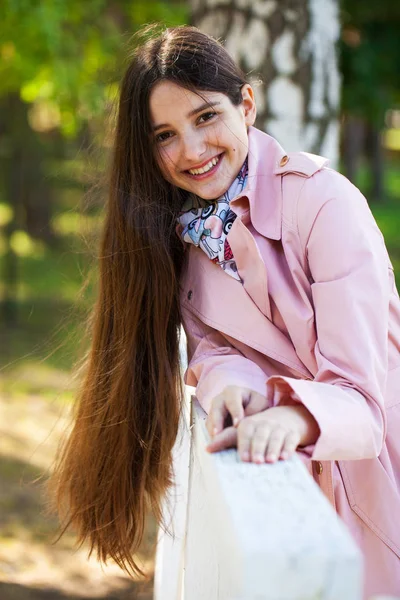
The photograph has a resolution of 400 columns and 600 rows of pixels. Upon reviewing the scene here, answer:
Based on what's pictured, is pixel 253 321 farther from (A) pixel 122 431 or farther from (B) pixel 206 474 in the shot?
(B) pixel 206 474

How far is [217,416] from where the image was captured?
1692 millimetres

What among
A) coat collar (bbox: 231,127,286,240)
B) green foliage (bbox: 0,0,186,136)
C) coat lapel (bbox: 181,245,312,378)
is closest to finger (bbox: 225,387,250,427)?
coat lapel (bbox: 181,245,312,378)

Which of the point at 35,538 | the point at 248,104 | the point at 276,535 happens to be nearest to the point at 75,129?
the point at 35,538

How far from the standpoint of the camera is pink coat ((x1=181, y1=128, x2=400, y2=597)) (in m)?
1.80

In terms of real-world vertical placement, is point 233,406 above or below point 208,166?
below

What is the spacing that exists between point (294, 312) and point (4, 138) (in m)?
10.3

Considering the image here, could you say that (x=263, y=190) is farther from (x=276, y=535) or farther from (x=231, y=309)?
(x=276, y=535)

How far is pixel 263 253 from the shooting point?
6.87ft

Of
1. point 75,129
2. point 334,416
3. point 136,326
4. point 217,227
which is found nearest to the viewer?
point 334,416

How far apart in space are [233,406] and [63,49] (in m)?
5.24

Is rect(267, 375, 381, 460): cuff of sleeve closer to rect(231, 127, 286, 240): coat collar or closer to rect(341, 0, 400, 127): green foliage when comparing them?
rect(231, 127, 286, 240): coat collar

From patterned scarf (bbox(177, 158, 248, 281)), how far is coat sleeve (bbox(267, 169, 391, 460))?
0.80 ft

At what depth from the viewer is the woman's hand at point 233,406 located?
168 centimetres

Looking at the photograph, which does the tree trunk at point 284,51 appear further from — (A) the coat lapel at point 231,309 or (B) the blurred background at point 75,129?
(A) the coat lapel at point 231,309
